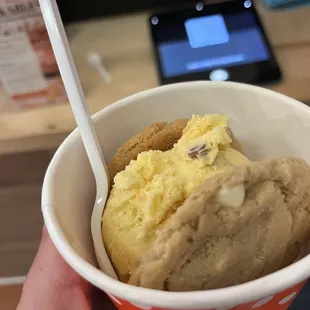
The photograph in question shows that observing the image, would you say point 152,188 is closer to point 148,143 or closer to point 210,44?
point 148,143

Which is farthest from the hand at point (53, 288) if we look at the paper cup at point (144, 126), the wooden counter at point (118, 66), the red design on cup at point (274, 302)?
the wooden counter at point (118, 66)

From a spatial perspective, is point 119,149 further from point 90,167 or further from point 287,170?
point 287,170

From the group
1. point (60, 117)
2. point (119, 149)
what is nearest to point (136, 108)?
point (119, 149)

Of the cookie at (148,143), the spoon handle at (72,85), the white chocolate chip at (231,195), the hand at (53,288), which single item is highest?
the spoon handle at (72,85)

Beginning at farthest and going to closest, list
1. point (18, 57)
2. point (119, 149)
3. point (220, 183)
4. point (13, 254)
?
1. point (13, 254)
2. point (18, 57)
3. point (119, 149)
4. point (220, 183)

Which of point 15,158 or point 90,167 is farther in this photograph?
point 15,158

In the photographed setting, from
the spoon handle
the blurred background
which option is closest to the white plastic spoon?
the spoon handle

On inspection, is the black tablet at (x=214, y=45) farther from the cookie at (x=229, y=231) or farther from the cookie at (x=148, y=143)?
the cookie at (x=229, y=231)

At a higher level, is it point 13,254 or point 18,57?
point 18,57

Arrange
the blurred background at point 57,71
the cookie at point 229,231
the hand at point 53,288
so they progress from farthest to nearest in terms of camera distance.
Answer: the blurred background at point 57,71
the hand at point 53,288
the cookie at point 229,231
